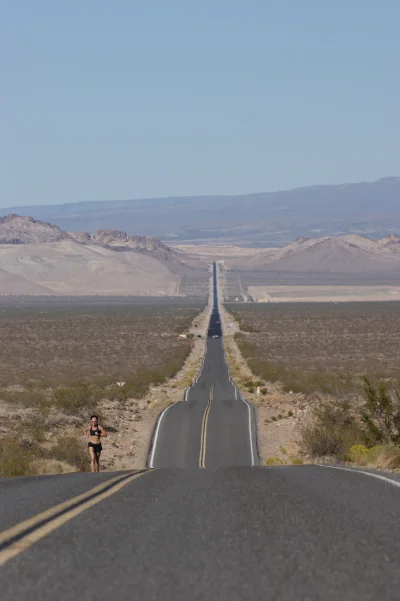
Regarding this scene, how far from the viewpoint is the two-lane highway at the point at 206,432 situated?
89.5 feet

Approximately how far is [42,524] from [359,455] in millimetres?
16340

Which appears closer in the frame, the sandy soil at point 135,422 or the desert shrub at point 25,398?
the sandy soil at point 135,422

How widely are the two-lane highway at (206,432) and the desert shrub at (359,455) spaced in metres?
4.37

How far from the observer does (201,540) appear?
6.27m

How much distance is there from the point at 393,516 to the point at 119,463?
20.4 meters

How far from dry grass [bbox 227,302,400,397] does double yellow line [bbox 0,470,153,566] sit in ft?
112

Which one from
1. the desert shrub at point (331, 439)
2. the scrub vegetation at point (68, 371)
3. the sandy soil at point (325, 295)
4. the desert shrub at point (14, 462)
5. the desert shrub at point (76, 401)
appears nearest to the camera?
the desert shrub at point (14, 462)

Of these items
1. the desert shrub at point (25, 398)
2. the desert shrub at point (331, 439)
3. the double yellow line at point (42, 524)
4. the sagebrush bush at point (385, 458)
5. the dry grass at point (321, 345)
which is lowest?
the dry grass at point (321, 345)

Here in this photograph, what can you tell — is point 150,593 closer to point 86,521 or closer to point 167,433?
point 86,521

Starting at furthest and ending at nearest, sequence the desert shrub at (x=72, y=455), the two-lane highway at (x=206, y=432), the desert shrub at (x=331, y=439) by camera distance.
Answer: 1. the two-lane highway at (x=206, y=432)
2. the desert shrub at (x=331, y=439)
3. the desert shrub at (x=72, y=455)

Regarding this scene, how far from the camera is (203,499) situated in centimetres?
940

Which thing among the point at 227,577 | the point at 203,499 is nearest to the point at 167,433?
the point at 203,499

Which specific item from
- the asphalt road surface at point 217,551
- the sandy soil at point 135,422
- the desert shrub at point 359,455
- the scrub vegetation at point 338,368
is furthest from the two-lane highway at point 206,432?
the asphalt road surface at point 217,551

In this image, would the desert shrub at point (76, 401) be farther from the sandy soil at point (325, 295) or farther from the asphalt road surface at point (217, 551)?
the sandy soil at point (325, 295)
